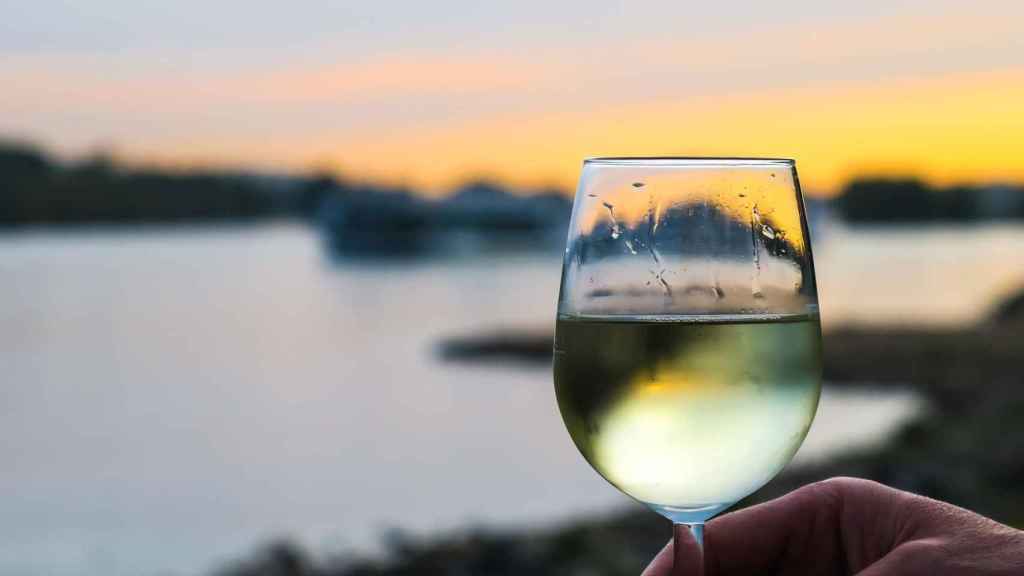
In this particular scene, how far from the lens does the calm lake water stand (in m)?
13.7

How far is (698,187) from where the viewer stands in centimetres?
144

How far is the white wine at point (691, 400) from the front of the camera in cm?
142

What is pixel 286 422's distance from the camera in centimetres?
2405

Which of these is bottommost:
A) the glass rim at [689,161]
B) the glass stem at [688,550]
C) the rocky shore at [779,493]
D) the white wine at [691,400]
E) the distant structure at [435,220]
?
the distant structure at [435,220]

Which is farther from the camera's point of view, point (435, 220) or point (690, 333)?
point (435, 220)

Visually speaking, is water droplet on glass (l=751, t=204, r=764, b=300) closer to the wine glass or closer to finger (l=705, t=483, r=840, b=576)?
the wine glass

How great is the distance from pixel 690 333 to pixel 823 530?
0.39 meters

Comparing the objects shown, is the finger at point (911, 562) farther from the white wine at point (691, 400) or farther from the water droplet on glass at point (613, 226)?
the water droplet on glass at point (613, 226)

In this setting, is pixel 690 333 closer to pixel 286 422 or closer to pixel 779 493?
pixel 779 493

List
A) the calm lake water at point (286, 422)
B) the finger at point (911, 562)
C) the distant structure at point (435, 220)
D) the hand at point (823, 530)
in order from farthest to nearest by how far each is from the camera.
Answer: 1. the distant structure at point (435, 220)
2. the calm lake water at point (286, 422)
3. the hand at point (823, 530)
4. the finger at point (911, 562)

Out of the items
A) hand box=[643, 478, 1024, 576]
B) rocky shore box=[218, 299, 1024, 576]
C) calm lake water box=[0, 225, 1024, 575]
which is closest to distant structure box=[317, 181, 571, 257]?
calm lake water box=[0, 225, 1024, 575]

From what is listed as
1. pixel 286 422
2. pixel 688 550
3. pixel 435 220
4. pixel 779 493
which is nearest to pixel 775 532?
pixel 688 550

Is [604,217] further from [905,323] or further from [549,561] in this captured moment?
[905,323]

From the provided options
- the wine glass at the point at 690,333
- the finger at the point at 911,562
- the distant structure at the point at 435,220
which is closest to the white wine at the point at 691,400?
the wine glass at the point at 690,333
